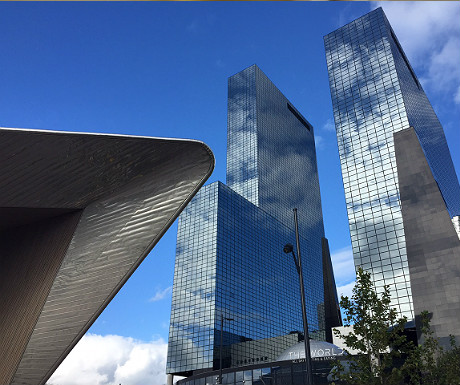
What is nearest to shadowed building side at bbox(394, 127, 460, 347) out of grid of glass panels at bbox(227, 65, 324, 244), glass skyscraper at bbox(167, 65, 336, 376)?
glass skyscraper at bbox(167, 65, 336, 376)

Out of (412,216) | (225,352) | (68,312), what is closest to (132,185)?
(68,312)

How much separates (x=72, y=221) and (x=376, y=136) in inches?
3763

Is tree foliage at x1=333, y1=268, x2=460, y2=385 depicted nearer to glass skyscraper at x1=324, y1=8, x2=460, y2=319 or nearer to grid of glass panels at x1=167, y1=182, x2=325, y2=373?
glass skyscraper at x1=324, y1=8, x2=460, y2=319

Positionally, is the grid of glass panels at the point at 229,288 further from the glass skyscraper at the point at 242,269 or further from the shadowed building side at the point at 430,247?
the shadowed building side at the point at 430,247

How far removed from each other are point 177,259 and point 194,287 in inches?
526

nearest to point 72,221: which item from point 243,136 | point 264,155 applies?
point 264,155

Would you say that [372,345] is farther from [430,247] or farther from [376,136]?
[376,136]

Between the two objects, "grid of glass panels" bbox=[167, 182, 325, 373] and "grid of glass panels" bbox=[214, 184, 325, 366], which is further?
"grid of glass panels" bbox=[214, 184, 325, 366]

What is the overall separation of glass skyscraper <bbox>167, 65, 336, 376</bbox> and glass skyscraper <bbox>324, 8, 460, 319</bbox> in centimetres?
2194

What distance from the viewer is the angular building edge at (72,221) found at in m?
18.9

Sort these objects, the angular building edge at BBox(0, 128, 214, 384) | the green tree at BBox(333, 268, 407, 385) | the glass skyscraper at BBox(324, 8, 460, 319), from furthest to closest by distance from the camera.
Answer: the glass skyscraper at BBox(324, 8, 460, 319)
the angular building edge at BBox(0, 128, 214, 384)
the green tree at BBox(333, 268, 407, 385)

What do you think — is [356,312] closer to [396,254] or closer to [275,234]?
[396,254]

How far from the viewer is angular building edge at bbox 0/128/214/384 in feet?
62.1

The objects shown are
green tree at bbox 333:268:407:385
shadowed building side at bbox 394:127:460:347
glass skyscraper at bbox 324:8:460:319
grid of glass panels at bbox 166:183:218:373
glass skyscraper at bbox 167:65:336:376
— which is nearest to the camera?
green tree at bbox 333:268:407:385
